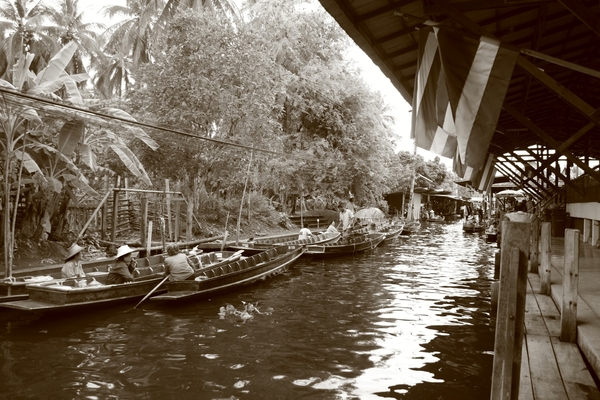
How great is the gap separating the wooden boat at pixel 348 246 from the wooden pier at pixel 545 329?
12.3 m

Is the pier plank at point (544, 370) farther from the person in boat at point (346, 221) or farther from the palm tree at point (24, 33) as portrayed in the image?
the palm tree at point (24, 33)

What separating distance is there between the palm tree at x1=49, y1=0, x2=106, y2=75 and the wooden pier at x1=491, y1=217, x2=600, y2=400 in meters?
26.1

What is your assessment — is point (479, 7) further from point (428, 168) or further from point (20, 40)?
point (428, 168)

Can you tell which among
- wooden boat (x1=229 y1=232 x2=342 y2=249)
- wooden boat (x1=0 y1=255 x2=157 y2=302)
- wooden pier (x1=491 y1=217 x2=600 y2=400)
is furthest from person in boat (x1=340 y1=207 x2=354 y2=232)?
wooden pier (x1=491 y1=217 x2=600 y2=400)

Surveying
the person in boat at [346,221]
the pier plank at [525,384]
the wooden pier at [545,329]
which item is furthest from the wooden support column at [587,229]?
the person in boat at [346,221]

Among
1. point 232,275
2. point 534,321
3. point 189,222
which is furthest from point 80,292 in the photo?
point 189,222

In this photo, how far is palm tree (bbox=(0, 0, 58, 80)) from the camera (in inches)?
987

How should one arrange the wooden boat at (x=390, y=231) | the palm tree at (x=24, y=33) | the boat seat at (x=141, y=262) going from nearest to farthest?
the boat seat at (x=141, y=262) → the palm tree at (x=24, y=33) → the wooden boat at (x=390, y=231)

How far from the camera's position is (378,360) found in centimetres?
810

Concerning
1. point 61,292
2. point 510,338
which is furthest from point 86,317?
point 510,338

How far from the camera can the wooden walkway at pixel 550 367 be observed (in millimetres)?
4254

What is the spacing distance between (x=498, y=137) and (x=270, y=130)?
10.2m

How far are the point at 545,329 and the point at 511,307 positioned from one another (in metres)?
2.89

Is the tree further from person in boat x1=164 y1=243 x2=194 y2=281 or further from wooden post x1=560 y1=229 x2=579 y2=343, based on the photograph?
wooden post x1=560 y1=229 x2=579 y2=343
